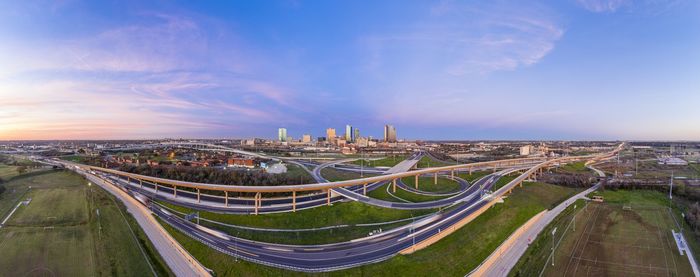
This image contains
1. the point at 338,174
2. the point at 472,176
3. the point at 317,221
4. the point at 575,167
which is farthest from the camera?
the point at 575,167

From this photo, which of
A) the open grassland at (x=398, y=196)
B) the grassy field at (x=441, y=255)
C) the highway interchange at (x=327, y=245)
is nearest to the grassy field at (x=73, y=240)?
the grassy field at (x=441, y=255)

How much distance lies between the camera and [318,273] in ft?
89.2

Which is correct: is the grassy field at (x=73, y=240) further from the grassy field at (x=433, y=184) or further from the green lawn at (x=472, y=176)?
the green lawn at (x=472, y=176)

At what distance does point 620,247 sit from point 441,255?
21869 mm

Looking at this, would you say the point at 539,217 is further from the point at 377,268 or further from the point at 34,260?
the point at 34,260

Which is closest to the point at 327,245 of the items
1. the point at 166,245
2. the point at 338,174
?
the point at 166,245

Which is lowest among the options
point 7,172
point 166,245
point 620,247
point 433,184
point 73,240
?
point 620,247

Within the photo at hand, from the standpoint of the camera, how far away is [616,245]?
36.6m

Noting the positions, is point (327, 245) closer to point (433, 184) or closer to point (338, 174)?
point (433, 184)

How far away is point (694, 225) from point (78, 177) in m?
117

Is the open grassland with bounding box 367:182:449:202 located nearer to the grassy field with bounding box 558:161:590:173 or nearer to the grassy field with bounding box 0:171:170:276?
the grassy field with bounding box 0:171:170:276

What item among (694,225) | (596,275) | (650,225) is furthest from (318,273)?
(694,225)

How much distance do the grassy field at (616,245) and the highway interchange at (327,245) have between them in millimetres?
9992

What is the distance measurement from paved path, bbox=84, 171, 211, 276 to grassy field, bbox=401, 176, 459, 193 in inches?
1580
